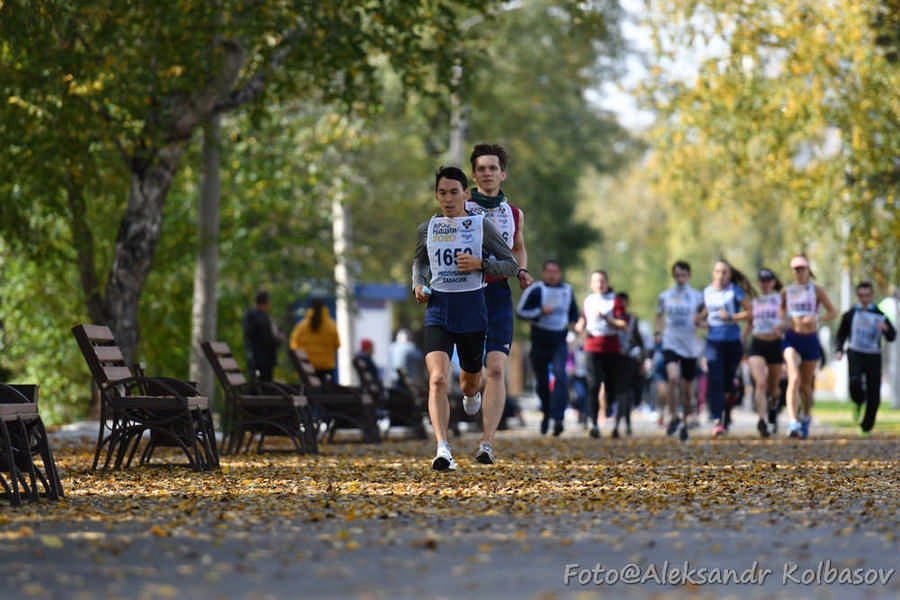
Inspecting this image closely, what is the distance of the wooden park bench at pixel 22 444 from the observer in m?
8.38

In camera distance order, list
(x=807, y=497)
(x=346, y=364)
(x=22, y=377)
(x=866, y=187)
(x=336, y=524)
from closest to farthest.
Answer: (x=336, y=524)
(x=807, y=497)
(x=22, y=377)
(x=866, y=187)
(x=346, y=364)

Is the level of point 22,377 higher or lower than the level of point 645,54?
lower

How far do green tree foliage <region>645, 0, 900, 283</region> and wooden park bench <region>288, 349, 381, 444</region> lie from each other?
968cm

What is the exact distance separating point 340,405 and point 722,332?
15.1 ft

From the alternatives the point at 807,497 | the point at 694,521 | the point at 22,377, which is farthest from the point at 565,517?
the point at 22,377

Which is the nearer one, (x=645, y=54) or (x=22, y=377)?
(x=22, y=377)

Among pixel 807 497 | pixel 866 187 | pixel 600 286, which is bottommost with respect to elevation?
pixel 807 497

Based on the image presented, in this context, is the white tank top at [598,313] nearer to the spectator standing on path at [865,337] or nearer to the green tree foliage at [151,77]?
the spectator standing on path at [865,337]

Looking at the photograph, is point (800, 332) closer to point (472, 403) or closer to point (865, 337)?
point (865, 337)

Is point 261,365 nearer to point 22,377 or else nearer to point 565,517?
point 22,377

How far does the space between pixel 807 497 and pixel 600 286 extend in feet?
34.1

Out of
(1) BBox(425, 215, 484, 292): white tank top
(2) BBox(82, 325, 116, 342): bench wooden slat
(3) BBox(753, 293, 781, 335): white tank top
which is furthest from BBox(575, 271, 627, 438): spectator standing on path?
(1) BBox(425, 215, 484, 292): white tank top

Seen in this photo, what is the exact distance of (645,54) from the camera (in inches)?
1716

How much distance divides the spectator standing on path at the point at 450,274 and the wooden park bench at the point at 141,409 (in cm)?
192
